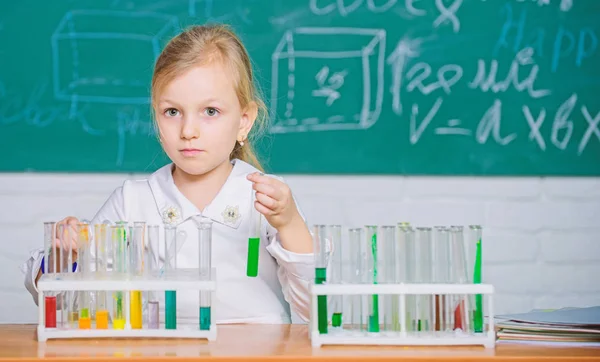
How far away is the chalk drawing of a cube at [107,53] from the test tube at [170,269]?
122cm

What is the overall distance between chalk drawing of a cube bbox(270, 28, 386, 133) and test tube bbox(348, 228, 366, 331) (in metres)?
1.25

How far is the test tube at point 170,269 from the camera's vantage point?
1.11 metres

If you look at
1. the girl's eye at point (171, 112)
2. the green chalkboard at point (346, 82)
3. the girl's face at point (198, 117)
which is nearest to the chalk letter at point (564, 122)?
A: the green chalkboard at point (346, 82)

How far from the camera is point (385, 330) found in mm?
1098

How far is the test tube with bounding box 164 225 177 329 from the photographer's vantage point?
43.8 inches

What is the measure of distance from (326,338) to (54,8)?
157 centimetres

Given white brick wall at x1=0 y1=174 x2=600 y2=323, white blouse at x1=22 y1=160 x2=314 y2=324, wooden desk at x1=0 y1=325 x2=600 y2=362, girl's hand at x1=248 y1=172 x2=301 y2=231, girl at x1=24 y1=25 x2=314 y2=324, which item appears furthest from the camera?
white brick wall at x1=0 y1=174 x2=600 y2=323

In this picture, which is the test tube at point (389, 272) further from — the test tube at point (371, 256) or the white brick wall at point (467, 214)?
the white brick wall at point (467, 214)

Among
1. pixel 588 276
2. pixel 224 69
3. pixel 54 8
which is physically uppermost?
pixel 54 8

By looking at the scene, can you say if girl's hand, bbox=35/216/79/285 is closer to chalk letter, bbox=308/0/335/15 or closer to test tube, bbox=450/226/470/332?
test tube, bbox=450/226/470/332

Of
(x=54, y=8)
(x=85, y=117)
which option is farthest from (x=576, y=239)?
(x=54, y=8)

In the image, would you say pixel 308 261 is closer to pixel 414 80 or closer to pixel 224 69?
pixel 224 69

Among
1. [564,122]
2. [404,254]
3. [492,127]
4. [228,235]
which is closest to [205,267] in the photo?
[404,254]

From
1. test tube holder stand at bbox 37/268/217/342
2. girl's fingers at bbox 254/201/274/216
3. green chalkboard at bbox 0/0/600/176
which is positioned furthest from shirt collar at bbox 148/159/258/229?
green chalkboard at bbox 0/0/600/176
